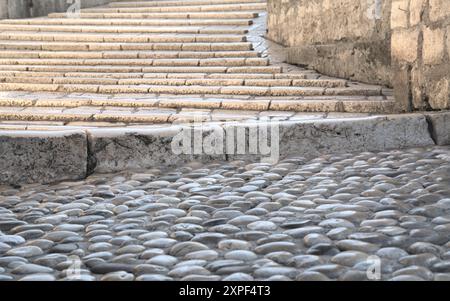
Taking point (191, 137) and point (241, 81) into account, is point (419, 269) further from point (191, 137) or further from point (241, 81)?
point (241, 81)

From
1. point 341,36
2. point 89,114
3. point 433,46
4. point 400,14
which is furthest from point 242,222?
point 341,36

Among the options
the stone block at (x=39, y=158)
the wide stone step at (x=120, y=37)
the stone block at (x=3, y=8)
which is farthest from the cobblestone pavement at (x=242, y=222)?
the stone block at (x=3, y=8)

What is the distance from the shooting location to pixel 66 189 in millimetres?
3828

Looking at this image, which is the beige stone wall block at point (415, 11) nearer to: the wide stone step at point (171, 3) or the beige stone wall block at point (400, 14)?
the beige stone wall block at point (400, 14)

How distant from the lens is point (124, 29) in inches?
381

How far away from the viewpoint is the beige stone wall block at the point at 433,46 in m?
4.44

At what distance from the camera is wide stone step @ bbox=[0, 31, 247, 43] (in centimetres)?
881

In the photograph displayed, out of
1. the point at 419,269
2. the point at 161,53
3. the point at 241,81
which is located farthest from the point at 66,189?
the point at 161,53

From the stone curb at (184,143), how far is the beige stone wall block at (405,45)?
0.56m

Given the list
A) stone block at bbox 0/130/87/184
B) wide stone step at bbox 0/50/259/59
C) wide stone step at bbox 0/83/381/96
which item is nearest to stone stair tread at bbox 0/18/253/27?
wide stone step at bbox 0/50/259/59

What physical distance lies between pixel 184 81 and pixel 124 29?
10.4 ft

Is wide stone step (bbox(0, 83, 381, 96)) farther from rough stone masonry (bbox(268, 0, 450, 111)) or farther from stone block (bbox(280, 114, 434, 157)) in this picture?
stone block (bbox(280, 114, 434, 157))

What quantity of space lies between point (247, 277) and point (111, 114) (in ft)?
11.1
